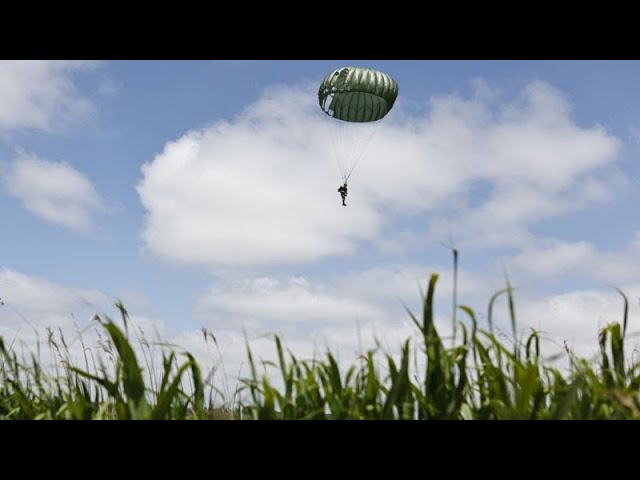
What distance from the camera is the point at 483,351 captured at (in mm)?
3637

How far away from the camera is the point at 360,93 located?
2766cm

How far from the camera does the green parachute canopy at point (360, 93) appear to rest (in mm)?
27000

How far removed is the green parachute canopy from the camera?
1063 inches
